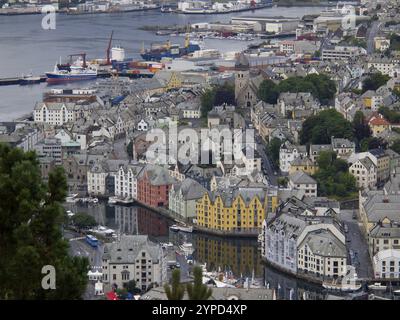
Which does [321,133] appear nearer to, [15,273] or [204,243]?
[204,243]

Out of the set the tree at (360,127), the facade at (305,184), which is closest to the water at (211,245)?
the facade at (305,184)

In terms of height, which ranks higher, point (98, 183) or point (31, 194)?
point (31, 194)

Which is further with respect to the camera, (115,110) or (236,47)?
(236,47)

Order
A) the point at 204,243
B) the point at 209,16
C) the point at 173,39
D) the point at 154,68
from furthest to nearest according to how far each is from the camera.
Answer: the point at 209,16
the point at 173,39
the point at 154,68
the point at 204,243

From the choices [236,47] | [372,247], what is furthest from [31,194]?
[236,47]

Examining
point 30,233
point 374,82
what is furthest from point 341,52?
point 30,233

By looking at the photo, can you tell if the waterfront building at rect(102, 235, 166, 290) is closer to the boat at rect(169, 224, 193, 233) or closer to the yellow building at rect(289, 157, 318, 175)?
the boat at rect(169, 224, 193, 233)

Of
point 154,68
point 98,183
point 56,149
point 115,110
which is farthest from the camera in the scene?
point 154,68

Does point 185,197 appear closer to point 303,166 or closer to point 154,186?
point 154,186
